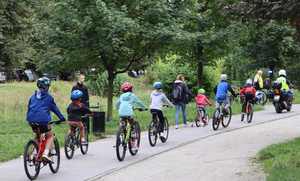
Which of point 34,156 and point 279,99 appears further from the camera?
point 279,99

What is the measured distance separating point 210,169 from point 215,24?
18806 millimetres

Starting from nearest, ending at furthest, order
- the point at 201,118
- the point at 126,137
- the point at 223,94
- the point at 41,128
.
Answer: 1. the point at 41,128
2. the point at 126,137
3. the point at 223,94
4. the point at 201,118

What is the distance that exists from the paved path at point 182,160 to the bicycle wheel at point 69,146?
13 cm

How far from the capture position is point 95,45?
814 inches

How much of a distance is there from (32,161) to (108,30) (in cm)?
953

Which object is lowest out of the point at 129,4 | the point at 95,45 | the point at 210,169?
the point at 210,169

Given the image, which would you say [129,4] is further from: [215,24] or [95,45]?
[215,24]

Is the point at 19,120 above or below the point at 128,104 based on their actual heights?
below

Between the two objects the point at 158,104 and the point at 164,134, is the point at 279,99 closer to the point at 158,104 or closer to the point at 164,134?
the point at 164,134

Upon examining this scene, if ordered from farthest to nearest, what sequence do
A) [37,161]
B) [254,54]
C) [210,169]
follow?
[254,54], [210,169], [37,161]

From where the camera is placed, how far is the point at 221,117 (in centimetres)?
2036

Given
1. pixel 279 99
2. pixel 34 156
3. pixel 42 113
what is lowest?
pixel 34 156

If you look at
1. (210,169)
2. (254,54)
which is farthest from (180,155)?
(254,54)

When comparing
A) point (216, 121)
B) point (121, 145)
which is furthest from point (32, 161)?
point (216, 121)
